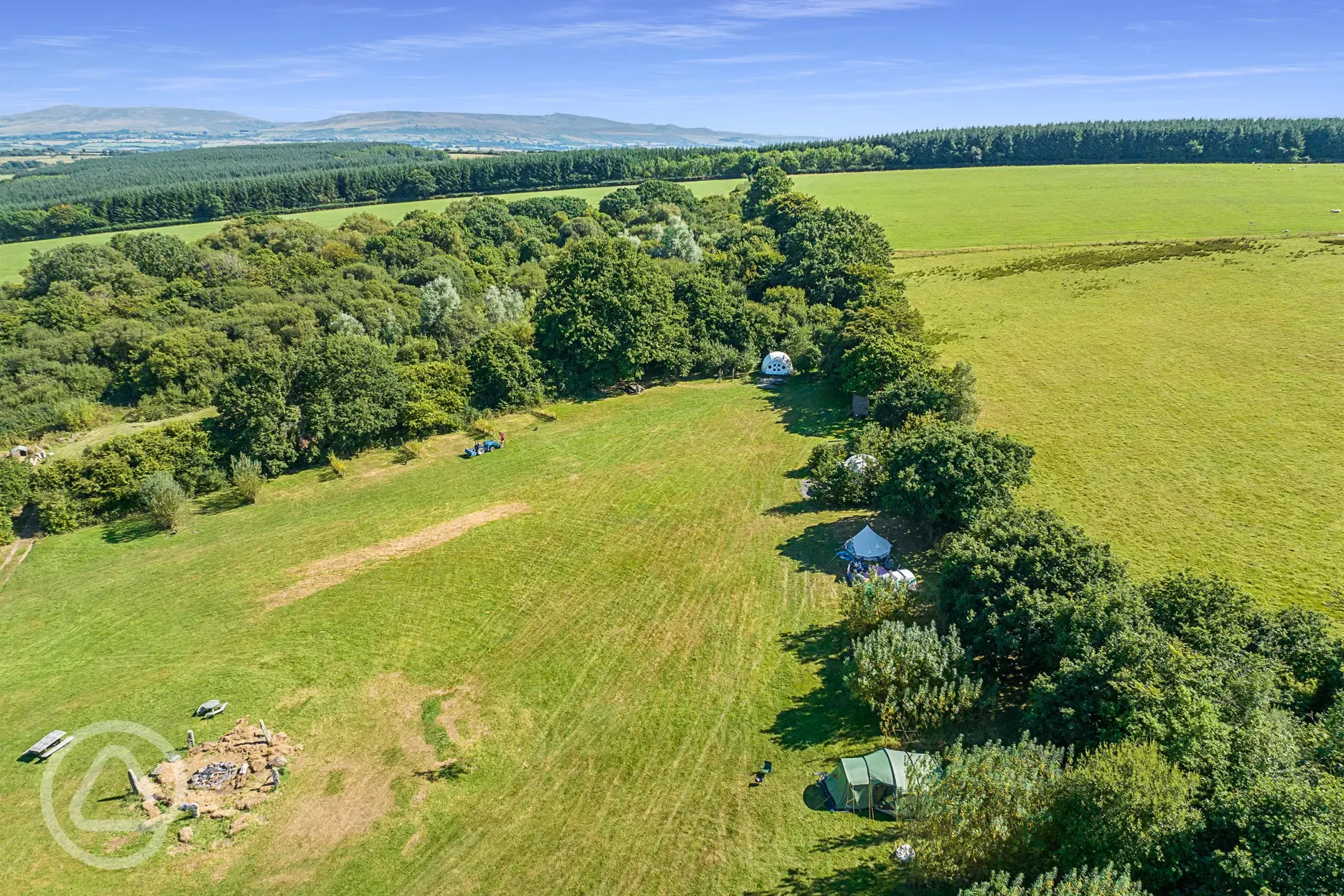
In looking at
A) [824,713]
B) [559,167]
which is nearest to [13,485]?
[824,713]

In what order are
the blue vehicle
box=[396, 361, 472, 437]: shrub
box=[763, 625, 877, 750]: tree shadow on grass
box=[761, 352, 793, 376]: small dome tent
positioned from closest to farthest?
box=[763, 625, 877, 750]: tree shadow on grass < the blue vehicle < box=[396, 361, 472, 437]: shrub < box=[761, 352, 793, 376]: small dome tent

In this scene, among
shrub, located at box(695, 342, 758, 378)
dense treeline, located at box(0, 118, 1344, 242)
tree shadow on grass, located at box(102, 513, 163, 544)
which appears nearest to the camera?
tree shadow on grass, located at box(102, 513, 163, 544)

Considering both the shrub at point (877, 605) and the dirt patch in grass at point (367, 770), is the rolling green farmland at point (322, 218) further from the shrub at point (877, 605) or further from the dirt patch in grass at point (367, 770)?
the shrub at point (877, 605)

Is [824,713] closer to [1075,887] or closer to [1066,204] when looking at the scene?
[1075,887]

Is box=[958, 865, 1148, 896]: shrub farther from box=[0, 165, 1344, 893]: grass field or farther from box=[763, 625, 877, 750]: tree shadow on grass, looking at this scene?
box=[763, 625, 877, 750]: tree shadow on grass

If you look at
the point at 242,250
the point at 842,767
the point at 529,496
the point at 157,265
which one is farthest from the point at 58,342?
the point at 842,767

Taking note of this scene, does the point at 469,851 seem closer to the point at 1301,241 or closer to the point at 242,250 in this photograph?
the point at 242,250

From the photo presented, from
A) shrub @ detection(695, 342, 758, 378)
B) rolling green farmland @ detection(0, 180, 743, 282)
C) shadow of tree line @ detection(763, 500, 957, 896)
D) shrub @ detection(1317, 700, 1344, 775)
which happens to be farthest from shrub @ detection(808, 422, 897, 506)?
rolling green farmland @ detection(0, 180, 743, 282)
